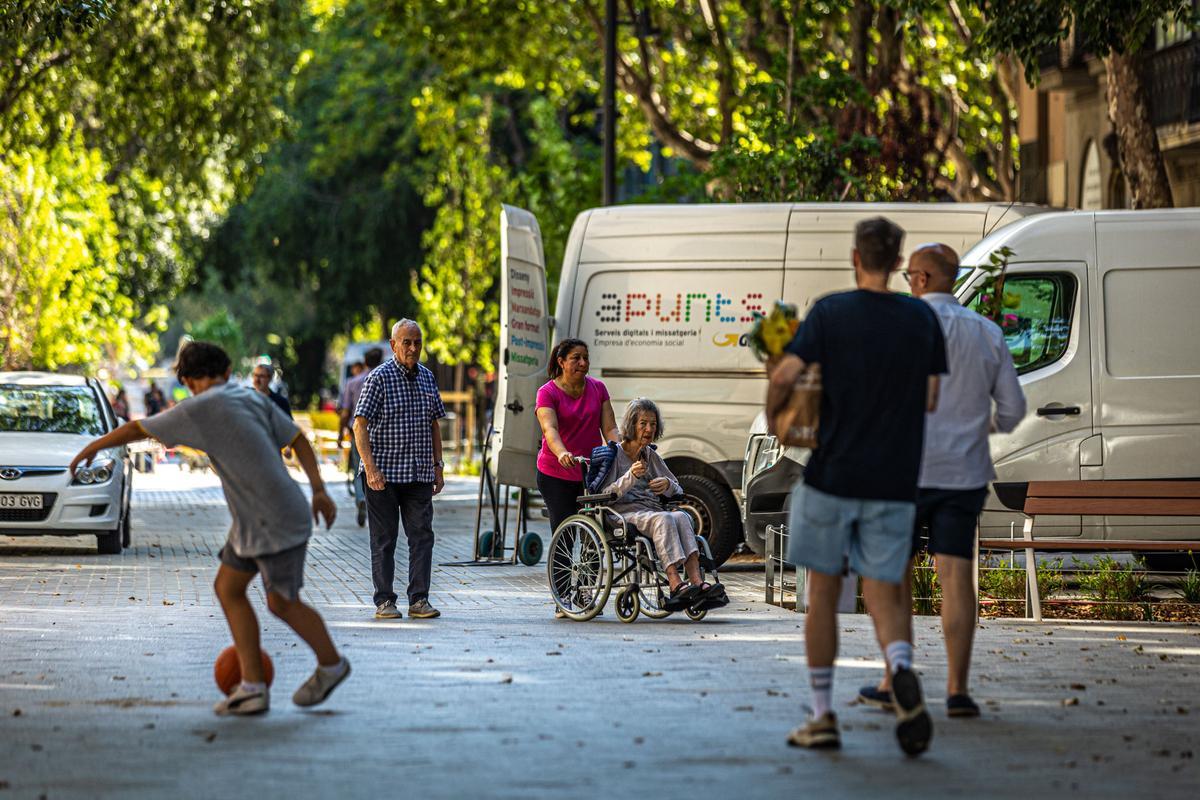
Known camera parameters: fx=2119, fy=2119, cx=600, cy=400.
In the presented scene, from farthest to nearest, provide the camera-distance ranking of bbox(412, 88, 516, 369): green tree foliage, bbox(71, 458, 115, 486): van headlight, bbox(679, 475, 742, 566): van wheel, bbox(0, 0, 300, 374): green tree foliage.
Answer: bbox(412, 88, 516, 369): green tree foliage → bbox(0, 0, 300, 374): green tree foliage → bbox(71, 458, 115, 486): van headlight → bbox(679, 475, 742, 566): van wheel

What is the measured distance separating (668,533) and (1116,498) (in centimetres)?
284

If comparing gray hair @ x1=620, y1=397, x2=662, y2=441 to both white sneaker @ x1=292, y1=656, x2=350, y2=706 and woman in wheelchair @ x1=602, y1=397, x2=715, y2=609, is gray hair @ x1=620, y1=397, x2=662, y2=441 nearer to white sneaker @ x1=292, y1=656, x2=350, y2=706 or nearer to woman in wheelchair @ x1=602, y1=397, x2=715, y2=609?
woman in wheelchair @ x1=602, y1=397, x2=715, y2=609

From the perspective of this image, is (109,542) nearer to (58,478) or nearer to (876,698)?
(58,478)

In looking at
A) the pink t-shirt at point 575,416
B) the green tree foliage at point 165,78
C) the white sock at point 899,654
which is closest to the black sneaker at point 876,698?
the white sock at point 899,654

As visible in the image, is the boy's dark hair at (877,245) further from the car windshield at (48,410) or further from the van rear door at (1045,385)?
the car windshield at (48,410)

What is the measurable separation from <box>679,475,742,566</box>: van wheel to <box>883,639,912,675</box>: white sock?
863cm

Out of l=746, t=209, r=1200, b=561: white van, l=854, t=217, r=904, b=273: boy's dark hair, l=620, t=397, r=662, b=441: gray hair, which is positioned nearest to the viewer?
l=854, t=217, r=904, b=273: boy's dark hair

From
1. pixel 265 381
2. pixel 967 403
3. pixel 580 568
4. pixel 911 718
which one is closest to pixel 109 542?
pixel 265 381

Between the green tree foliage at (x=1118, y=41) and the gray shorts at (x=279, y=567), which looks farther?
the green tree foliage at (x=1118, y=41)

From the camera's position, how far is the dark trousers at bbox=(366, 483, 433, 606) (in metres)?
12.0

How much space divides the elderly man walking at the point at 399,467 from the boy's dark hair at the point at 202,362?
379cm

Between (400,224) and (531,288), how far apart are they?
31842 millimetres

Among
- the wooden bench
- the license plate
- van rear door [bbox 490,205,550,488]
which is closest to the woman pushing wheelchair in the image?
the wooden bench

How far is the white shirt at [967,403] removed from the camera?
7.97 metres
